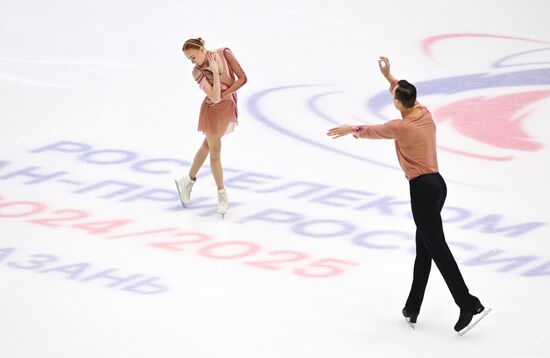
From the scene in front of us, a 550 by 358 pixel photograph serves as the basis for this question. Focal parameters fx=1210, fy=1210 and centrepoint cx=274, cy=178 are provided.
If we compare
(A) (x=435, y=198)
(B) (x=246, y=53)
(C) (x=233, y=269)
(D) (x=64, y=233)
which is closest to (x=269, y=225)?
(C) (x=233, y=269)

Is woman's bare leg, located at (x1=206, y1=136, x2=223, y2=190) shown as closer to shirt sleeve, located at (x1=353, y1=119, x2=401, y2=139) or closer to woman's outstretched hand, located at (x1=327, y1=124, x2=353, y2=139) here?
woman's outstretched hand, located at (x1=327, y1=124, x2=353, y2=139)

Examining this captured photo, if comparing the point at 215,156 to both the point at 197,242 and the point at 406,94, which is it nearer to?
the point at 197,242

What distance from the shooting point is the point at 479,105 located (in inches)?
477

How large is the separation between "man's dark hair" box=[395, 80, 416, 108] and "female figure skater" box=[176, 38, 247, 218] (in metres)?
2.07

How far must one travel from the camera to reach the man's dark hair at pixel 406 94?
275 inches

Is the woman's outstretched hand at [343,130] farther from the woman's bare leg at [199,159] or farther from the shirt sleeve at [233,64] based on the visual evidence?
the woman's bare leg at [199,159]

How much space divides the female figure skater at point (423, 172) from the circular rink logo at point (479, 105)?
131 inches

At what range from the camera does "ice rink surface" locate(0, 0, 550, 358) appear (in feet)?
24.2

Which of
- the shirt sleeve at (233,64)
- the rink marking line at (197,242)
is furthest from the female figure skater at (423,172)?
the shirt sleeve at (233,64)

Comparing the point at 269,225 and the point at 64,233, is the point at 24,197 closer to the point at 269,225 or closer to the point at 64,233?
the point at 64,233

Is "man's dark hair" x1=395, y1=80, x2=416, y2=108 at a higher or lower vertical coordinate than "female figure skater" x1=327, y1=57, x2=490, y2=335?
higher

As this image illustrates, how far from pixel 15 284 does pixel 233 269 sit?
1.45m

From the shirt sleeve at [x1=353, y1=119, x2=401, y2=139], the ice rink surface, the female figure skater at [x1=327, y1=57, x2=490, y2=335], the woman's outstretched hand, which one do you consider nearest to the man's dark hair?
the female figure skater at [x1=327, y1=57, x2=490, y2=335]

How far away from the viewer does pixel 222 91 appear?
8914mm
